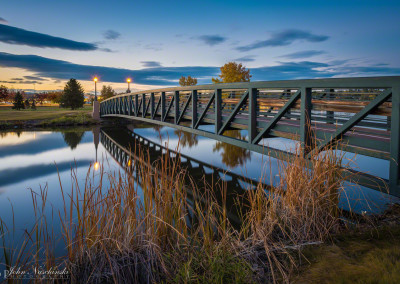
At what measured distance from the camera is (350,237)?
3.23 metres

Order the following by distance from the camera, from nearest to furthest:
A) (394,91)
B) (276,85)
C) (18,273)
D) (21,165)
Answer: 1. (18,273)
2. (394,91)
3. (276,85)
4. (21,165)

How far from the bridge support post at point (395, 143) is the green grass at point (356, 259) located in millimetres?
1245

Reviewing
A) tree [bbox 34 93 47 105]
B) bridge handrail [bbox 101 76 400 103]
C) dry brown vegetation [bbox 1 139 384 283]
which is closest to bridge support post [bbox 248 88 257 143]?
bridge handrail [bbox 101 76 400 103]

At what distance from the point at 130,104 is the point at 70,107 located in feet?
121

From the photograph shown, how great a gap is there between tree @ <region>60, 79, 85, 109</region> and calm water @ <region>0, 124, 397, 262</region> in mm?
32830

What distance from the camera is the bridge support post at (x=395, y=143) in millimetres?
4117

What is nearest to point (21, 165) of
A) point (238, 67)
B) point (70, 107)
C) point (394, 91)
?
point (394, 91)

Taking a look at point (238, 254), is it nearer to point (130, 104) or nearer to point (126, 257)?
point (126, 257)

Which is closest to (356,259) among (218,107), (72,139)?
(218,107)

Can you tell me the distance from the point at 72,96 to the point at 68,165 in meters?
42.6

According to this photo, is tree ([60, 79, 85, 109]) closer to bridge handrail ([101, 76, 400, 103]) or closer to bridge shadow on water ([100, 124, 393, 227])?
bridge shadow on water ([100, 124, 393, 227])

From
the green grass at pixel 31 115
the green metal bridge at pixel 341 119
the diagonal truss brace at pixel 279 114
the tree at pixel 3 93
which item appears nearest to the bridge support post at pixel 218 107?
the green metal bridge at pixel 341 119

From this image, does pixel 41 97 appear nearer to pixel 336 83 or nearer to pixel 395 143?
pixel 336 83

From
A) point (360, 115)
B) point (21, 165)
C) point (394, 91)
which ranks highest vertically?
point (394, 91)
